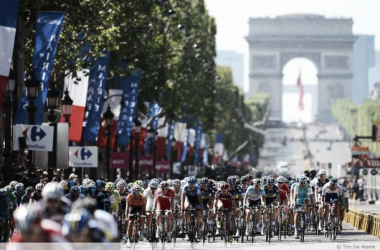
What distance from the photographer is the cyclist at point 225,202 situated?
34000 mm

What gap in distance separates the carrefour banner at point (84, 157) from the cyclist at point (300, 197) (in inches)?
287

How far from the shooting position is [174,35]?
74188mm

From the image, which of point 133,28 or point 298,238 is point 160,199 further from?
point 133,28

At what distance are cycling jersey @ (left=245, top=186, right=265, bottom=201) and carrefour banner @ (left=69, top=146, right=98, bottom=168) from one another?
7.35 meters

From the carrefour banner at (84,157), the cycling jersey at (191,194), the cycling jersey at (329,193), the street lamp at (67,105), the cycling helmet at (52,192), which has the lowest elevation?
the cycling helmet at (52,192)

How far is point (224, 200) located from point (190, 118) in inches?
2231

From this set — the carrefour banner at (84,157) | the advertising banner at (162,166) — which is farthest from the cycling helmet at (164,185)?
the advertising banner at (162,166)

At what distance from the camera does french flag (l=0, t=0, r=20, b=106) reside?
99.6 ft

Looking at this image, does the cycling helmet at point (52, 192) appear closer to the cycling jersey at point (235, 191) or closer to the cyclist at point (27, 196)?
the cyclist at point (27, 196)

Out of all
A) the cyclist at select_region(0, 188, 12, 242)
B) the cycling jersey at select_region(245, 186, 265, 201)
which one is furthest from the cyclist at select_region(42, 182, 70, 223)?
the cycling jersey at select_region(245, 186, 265, 201)

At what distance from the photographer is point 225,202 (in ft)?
112

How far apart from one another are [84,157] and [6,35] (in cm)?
1097

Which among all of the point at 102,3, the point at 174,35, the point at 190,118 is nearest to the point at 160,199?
the point at 102,3

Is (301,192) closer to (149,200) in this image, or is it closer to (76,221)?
(149,200)
